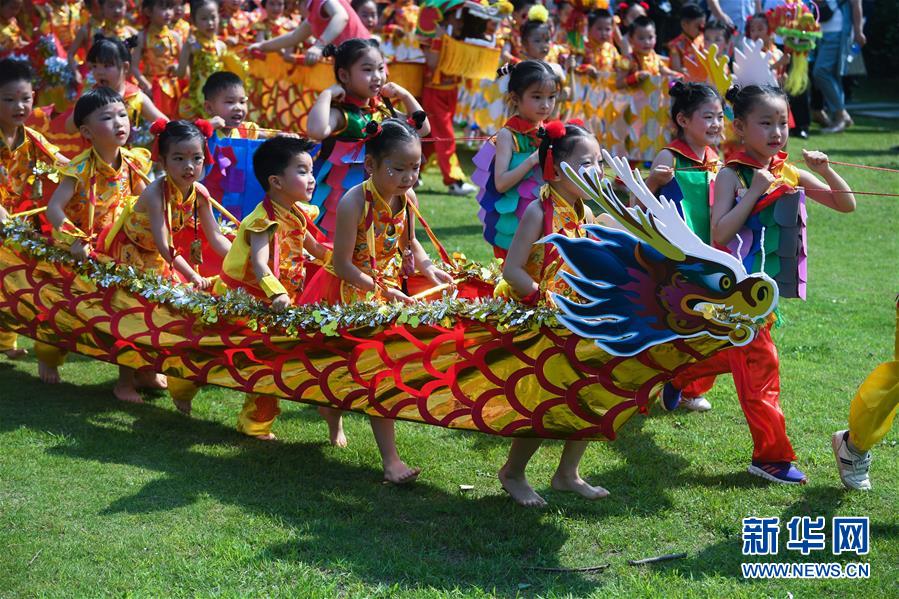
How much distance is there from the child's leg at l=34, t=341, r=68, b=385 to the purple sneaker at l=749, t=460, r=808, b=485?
337cm

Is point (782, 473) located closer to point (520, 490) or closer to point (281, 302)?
point (520, 490)

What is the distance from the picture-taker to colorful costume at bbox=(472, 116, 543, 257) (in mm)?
5246

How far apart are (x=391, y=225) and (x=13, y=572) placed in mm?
1885

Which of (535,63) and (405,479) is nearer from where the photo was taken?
(405,479)

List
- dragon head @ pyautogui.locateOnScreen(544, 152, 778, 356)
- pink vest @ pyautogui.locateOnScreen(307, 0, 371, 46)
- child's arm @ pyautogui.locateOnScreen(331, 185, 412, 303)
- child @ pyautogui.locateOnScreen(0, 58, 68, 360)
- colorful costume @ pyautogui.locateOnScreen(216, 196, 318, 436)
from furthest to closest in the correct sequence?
pink vest @ pyautogui.locateOnScreen(307, 0, 371, 46)
child @ pyautogui.locateOnScreen(0, 58, 68, 360)
colorful costume @ pyautogui.locateOnScreen(216, 196, 318, 436)
child's arm @ pyautogui.locateOnScreen(331, 185, 412, 303)
dragon head @ pyautogui.locateOnScreen(544, 152, 778, 356)

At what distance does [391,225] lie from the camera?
174 inches

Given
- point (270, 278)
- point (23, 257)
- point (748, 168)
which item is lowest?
point (23, 257)

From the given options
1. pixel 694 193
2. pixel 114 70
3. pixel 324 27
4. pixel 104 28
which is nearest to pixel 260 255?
pixel 694 193

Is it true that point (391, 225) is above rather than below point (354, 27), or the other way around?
below

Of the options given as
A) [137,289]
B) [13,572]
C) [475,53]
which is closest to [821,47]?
[475,53]

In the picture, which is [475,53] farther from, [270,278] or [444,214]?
[270,278]

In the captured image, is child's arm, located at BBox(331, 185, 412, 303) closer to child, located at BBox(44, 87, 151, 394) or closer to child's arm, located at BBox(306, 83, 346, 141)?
child's arm, located at BBox(306, 83, 346, 141)

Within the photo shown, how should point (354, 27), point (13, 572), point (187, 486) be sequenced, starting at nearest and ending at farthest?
point (13, 572)
point (187, 486)
point (354, 27)

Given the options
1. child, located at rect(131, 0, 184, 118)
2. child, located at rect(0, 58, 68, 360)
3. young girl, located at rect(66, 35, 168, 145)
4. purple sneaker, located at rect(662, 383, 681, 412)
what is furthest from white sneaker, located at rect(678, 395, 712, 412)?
child, located at rect(131, 0, 184, 118)
